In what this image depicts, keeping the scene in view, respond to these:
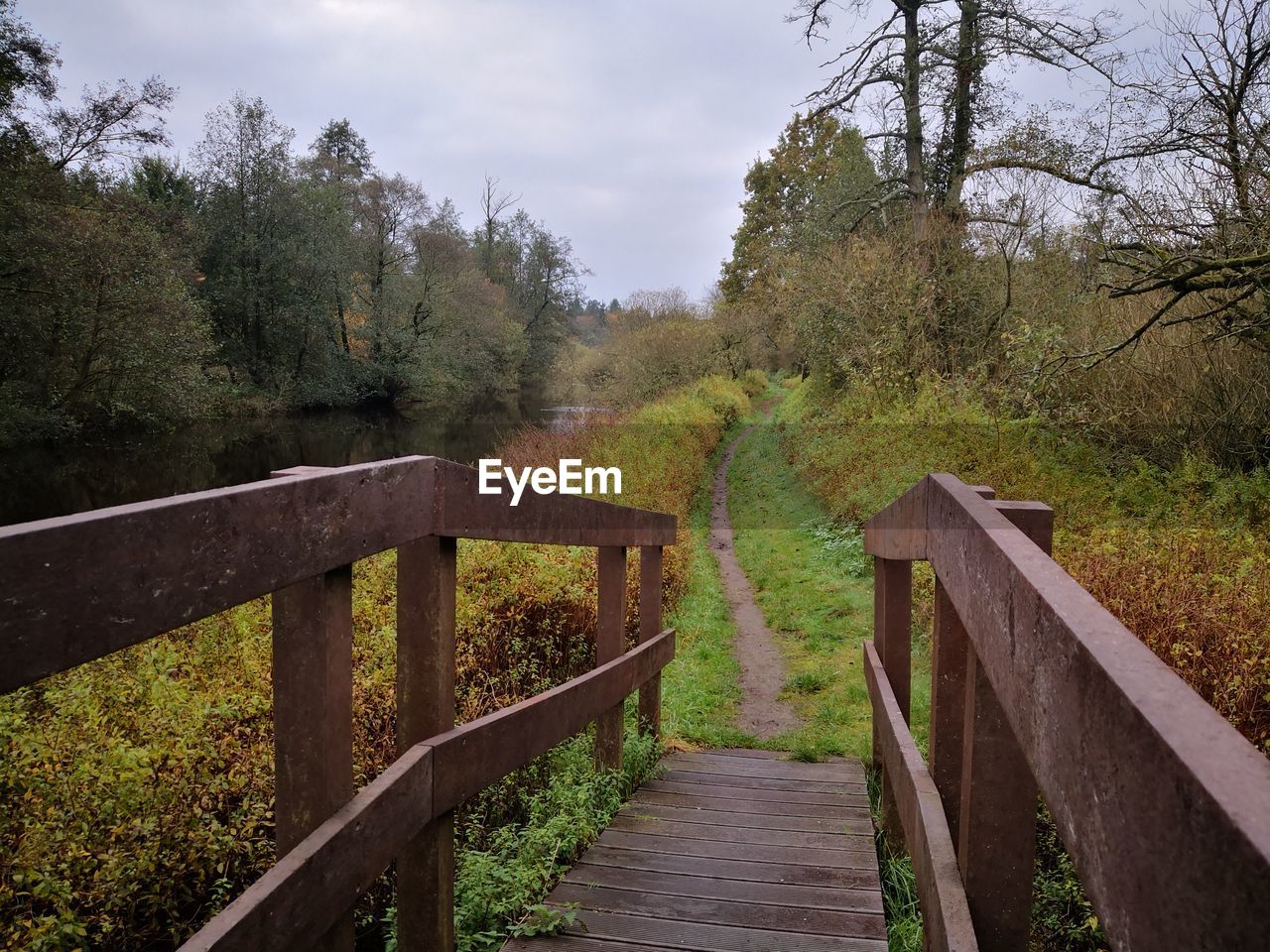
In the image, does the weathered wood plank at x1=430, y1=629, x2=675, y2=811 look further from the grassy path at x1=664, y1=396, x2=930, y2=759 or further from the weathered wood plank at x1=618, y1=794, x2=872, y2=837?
the grassy path at x1=664, y1=396, x2=930, y2=759

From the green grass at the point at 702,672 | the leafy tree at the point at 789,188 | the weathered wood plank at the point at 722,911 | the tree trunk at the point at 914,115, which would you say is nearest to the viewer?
the weathered wood plank at the point at 722,911

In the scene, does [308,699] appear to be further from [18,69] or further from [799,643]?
[18,69]

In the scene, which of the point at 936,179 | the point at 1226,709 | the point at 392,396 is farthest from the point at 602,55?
the point at 1226,709

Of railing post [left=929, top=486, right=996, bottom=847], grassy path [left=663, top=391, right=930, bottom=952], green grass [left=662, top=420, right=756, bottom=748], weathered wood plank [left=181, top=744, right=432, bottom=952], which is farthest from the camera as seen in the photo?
green grass [left=662, top=420, right=756, bottom=748]

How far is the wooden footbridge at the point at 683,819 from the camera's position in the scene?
560 millimetres

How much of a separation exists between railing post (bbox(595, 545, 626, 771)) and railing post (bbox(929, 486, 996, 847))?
1.57 metres

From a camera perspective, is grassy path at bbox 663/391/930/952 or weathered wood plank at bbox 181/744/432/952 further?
grassy path at bbox 663/391/930/952

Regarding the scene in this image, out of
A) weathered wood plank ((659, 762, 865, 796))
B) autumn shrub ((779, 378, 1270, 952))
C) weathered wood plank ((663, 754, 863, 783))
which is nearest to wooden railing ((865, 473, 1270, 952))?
autumn shrub ((779, 378, 1270, 952))

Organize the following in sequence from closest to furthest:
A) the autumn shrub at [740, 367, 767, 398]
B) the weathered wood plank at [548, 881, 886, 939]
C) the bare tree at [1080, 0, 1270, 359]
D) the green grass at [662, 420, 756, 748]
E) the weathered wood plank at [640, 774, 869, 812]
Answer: the weathered wood plank at [548, 881, 886, 939] < the weathered wood plank at [640, 774, 869, 812] < the green grass at [662, 420, 756, 748] < the bare tree at [1080, 0, 1270, 359] < the autumn shrub at [740, 367, 767, 398]

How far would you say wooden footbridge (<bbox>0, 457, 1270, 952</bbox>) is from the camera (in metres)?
0.56

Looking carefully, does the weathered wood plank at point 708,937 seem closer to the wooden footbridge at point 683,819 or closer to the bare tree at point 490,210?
the wooden footbridge at point 683,819

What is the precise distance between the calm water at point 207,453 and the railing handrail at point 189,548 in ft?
33.6

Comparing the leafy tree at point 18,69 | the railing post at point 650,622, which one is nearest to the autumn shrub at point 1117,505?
the railing post at point 650,622

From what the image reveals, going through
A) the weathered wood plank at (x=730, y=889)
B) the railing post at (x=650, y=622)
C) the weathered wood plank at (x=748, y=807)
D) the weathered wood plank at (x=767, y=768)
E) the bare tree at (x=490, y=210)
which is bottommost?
the weathered wood plank at (x=767, y=768)
